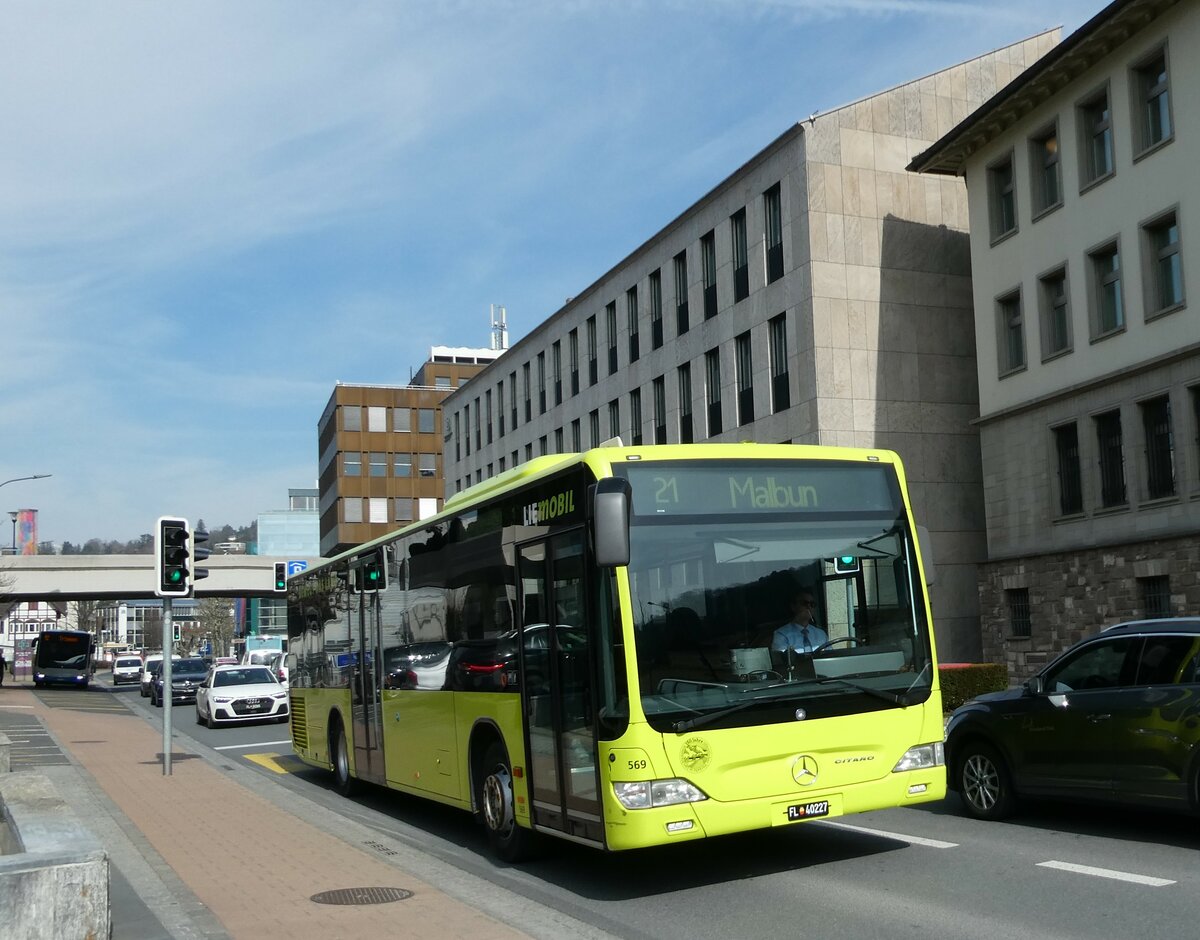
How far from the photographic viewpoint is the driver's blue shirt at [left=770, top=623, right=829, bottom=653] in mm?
8672

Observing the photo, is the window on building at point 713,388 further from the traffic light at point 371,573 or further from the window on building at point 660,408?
the traffic light at point 371,573

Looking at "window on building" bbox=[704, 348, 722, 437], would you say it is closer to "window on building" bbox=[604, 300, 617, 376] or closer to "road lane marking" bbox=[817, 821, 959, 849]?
"window on building" bbox=[604, 300, 617, 376]

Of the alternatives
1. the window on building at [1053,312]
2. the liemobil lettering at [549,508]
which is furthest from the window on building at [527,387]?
the liemobil lettering at [549,508]

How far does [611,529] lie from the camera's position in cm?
799

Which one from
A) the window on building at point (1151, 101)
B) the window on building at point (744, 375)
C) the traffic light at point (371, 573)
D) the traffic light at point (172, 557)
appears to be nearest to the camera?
the traffic light at point (371, 573)

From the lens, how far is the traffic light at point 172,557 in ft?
58.3

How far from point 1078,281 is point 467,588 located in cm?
2142

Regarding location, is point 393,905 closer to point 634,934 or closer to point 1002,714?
point 634,934

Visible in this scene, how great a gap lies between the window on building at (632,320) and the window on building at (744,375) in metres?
7.62

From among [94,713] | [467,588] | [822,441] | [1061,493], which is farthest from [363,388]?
[467,588]

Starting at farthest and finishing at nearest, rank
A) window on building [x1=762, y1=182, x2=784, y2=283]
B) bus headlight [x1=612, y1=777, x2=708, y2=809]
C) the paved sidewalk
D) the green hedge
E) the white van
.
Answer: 1. the white van
2. window on building [x1=762, y1=182, x2=784, y2=283]
3. the green hedge
4. bus headlight [x1=612, y1=777, x2=708, y2=809]
5. the paved sidewalk

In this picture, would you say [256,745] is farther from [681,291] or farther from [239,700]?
[681,291]

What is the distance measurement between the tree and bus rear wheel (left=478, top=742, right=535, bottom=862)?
5046 inches

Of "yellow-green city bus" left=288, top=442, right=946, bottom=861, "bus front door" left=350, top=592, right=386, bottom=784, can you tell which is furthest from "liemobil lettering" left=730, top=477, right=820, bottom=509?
"bus front door" left=350, top=592, right=386, bottom=784
